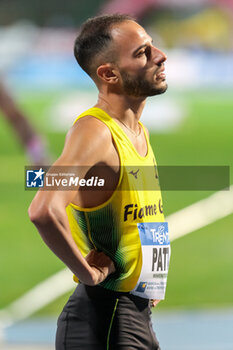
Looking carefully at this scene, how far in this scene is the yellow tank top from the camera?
8.62ft

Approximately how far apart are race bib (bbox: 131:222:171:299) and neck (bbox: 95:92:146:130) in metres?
0.41

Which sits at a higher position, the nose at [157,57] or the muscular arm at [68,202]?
the nose at [157,57]

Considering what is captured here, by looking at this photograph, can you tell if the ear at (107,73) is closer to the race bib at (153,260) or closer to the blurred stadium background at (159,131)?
the race bib at (153,260)

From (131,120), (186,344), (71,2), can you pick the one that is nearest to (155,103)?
(71,2)

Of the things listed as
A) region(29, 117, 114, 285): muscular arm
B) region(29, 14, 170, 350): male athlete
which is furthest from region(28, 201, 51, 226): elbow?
region(29, 14, 170, 350): male athlete

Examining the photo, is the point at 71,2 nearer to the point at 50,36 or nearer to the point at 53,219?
the point at 50,36

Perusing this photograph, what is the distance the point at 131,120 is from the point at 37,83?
59.6 ft

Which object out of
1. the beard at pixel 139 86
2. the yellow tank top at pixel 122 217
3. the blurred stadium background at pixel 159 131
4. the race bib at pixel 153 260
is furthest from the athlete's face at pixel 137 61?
the blurred stadium background at pixel 159 131

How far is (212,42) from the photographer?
70.7ft

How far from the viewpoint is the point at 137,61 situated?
2713mm

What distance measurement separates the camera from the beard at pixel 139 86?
273 centimetres

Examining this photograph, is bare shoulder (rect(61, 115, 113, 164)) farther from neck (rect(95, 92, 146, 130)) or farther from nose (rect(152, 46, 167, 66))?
nose (rect(152, 46, 167, 66))

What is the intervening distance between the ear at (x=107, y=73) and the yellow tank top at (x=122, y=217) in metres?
0.12

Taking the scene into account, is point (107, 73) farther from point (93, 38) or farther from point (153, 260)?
point (153, 260)
